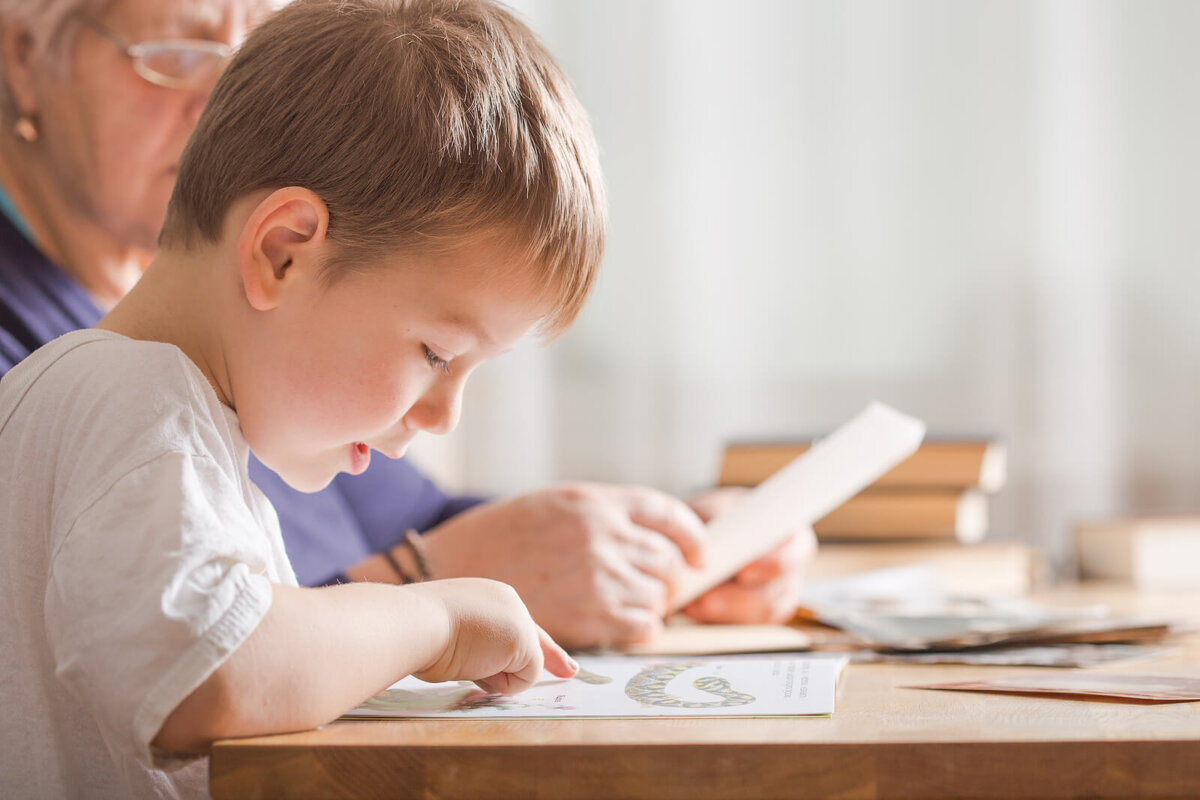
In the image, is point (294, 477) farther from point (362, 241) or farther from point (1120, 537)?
point (1120, 537)

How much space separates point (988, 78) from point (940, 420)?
1.77 ft

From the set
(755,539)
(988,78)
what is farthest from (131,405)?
(988,78)

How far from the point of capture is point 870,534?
1344 mm

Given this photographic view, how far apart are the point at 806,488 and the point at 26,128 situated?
748 millimetres

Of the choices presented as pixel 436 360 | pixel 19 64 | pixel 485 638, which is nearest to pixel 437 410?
pixel 436 360

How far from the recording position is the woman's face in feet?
3.09

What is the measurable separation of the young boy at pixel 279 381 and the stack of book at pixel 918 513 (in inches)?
27.5

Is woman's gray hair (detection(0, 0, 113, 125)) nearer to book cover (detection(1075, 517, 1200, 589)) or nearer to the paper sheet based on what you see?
the paper sheet

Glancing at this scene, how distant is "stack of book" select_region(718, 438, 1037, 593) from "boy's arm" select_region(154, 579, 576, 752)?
0.76 m

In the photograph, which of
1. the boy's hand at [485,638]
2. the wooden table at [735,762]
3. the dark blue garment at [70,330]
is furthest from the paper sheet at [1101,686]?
the dark blue garment at [70,330]

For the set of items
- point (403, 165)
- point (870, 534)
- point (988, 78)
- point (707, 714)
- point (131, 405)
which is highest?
point (988, 78)

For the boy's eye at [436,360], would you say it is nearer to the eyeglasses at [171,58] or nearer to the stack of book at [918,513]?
the eyeglasses at [171,58]

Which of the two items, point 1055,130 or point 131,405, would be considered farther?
point 1055,130

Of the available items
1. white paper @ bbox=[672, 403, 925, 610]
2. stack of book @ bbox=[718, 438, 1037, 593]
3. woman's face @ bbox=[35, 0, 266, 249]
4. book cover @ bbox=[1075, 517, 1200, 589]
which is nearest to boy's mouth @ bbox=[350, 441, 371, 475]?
white paper @ bbox=[672, 403, 925, 610]
